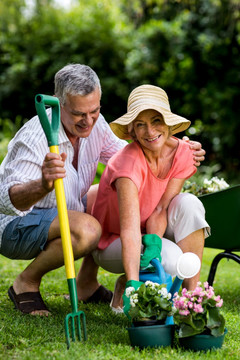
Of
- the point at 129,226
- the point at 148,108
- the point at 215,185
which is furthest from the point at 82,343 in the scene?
the point at 215,185

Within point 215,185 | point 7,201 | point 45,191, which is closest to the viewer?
point 45,191

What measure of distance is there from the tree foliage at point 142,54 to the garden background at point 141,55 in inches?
0.7

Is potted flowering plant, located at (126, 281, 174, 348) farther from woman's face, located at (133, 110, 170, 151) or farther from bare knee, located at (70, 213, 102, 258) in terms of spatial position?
woman's face, located at (133, 110, 170, 151)

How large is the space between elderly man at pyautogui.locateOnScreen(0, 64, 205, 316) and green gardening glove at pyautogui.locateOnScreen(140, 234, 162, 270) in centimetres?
31

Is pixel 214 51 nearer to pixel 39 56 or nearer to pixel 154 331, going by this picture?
pixel 39 56

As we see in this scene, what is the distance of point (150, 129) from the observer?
230cm

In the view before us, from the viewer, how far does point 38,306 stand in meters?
2.53

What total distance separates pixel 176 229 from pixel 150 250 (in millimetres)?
337

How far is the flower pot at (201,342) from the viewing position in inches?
74.8

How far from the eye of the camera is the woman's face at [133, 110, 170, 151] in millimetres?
2303

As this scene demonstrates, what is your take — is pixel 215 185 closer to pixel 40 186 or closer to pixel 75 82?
pixel 75 82

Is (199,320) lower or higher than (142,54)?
lower

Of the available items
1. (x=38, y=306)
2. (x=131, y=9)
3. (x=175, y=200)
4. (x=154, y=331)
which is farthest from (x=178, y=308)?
(x=131, y=9)

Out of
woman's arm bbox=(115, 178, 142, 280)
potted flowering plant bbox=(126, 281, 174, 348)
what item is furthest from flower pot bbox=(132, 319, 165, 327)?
woman's arm bbox=(115, 178, 142, 280)
